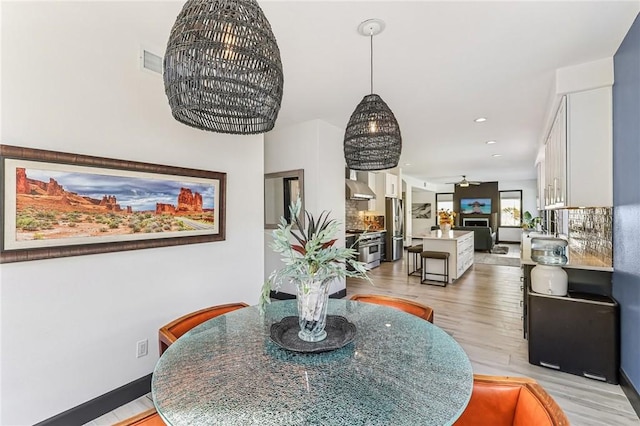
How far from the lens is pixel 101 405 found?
80.3 inches

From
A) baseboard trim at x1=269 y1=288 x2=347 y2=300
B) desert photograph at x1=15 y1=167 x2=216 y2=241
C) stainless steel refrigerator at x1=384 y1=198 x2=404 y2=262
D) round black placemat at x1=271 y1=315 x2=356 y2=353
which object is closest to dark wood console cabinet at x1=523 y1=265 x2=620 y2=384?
round black placemat at x1=271 y1=315 x2=356 y2=353

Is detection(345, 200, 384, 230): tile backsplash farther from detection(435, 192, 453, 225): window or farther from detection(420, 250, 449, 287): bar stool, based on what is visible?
detection(435, 192, 453, 225): window

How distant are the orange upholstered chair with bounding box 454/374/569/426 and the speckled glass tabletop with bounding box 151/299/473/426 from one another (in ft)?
0.33

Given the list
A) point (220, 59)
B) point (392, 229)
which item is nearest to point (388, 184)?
point (392, 229)

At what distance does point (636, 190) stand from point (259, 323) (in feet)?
8.71

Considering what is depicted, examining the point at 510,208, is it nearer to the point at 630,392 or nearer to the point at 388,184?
the point at 388,184

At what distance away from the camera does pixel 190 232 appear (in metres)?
2.58

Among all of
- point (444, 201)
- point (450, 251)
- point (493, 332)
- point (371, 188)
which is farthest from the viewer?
point (444, 201)

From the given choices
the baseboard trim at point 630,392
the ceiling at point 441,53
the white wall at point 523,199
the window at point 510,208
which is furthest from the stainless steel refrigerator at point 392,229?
the window at point 510,208

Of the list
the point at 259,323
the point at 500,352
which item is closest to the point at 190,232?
the point at 259,323

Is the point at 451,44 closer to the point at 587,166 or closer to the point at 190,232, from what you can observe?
the point at 587,166

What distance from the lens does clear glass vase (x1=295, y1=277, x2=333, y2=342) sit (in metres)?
1.34

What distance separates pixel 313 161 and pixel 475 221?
1055cm

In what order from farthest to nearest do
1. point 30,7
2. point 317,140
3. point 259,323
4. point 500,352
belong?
point 317,140, point 500,352, point 30,7, point 259,323
